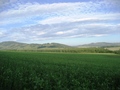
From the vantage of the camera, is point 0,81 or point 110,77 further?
point 110,77

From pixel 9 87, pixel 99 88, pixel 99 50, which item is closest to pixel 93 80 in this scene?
pixel 99 88

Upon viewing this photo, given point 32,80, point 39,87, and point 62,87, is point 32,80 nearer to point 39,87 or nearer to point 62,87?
point 39,87

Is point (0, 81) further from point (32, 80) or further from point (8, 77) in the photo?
point (32, 80)

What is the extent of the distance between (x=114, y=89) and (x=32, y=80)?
6787mm

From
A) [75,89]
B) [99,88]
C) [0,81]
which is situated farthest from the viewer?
[0,81]

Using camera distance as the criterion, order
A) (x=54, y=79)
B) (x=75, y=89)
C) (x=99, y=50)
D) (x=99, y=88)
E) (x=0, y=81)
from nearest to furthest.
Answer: (x=75, y=89)
(x=54, y=79)
(x=99, y=88)
(x=0, y=81)
(x=99, y=50)

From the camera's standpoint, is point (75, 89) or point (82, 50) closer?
point (75, 89)

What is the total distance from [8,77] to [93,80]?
6.51 meters

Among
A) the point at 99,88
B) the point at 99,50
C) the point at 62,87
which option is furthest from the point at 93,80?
the point at 99,50

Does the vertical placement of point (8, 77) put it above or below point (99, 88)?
above

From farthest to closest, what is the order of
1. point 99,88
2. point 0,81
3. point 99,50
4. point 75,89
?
1. point 99,50
2. point 0,81
3. point 99,88
4. point 75,89

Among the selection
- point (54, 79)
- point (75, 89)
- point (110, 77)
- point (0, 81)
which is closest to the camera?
point (75, 89)

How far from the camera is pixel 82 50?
127500 millimetres

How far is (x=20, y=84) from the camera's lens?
14.0 metres
